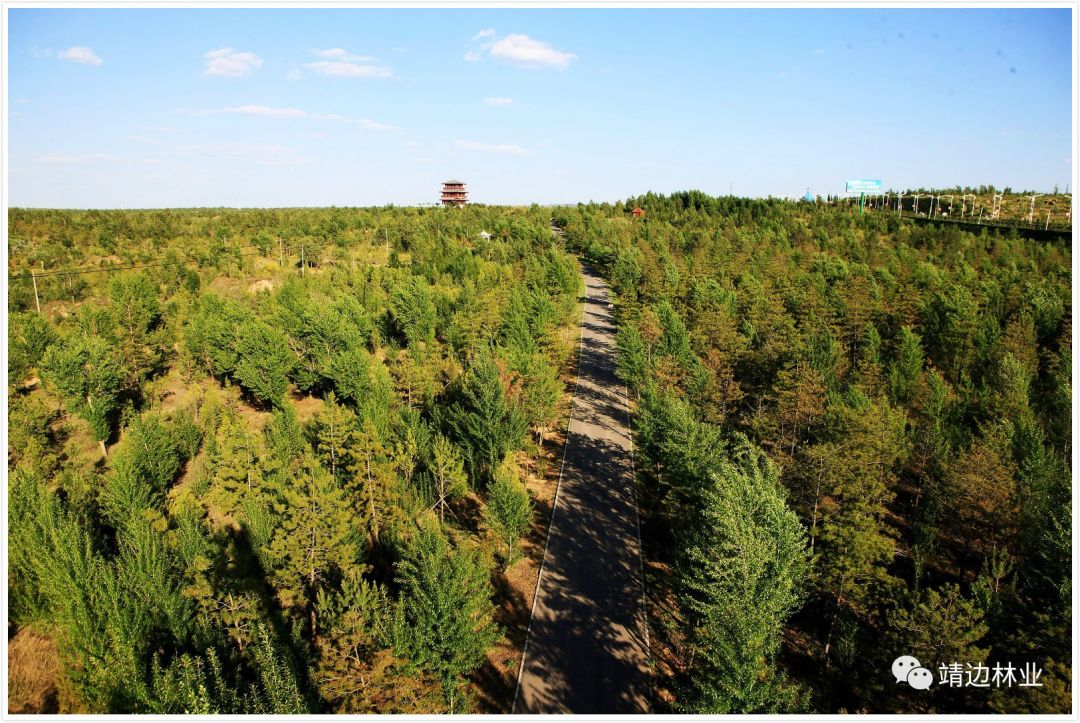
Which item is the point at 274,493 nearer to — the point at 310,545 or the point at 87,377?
the point at 310,545

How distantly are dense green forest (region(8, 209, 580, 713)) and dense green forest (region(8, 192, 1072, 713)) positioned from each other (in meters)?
0.16

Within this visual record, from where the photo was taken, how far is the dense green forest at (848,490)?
17875mm

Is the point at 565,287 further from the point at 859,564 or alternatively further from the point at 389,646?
the point at 389,646

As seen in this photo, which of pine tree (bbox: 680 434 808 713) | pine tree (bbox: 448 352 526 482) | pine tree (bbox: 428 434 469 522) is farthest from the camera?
pine tree (bbox: 448 352 526 482)

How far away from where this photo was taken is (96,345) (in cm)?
3616

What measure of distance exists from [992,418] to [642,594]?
24.7 metres

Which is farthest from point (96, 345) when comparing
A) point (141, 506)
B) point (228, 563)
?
point (228, 563)

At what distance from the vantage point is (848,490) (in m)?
23.0

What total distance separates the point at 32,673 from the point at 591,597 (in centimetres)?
1980

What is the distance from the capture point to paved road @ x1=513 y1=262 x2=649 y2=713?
19.7 meters

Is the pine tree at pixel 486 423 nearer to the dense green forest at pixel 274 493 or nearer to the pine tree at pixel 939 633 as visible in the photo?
the dense green forest at pixel 274 493

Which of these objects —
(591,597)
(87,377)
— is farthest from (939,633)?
(87,377)

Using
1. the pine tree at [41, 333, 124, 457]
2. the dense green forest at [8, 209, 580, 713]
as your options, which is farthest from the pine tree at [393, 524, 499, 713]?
the pine tree at [41, 333, 124, 457]

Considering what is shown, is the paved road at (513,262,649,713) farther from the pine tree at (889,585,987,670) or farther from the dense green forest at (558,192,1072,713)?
the pine tree at (889,585,987,670)
